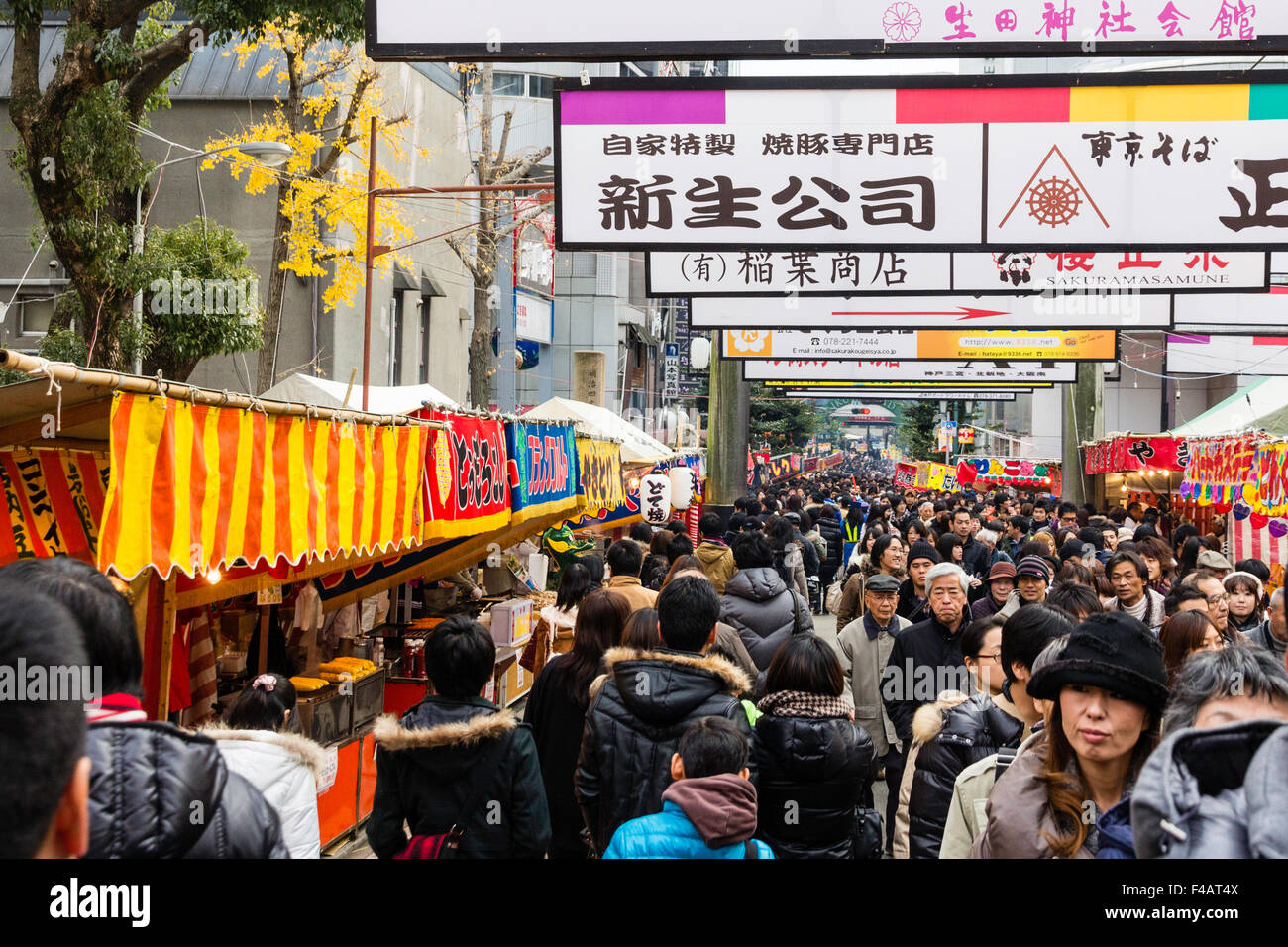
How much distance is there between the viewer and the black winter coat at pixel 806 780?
447 centimetres

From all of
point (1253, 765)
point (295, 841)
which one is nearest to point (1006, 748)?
point (1253, 765)

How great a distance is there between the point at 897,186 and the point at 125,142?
32.6ft

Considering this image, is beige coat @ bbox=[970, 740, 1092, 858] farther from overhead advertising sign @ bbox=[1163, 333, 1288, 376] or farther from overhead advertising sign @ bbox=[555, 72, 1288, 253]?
overhead advertising sign @ bbox=[1163, 333, 1288, 376]

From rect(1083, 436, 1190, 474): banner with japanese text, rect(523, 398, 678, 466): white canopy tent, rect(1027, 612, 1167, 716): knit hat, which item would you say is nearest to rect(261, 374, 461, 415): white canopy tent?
rect(523, 398, 678, 466): white canopy tent

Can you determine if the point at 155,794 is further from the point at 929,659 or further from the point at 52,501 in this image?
the point at 929,659

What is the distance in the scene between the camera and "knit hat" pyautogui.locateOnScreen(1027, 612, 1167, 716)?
3119 mm

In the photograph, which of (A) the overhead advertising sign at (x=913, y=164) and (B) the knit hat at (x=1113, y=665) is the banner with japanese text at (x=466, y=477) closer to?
(A) the overhead advertising sign at (x=913, y=164)

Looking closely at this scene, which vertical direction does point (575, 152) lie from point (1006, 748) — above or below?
above

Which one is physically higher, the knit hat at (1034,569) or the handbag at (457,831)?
the knit hat at (1034,569)

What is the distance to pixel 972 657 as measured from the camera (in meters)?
5.38

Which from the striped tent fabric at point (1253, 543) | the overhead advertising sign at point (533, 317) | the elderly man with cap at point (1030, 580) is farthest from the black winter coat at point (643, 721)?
the overhead advertising sign at point (533, 317)

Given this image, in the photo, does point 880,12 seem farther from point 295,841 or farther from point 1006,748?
point 295,841

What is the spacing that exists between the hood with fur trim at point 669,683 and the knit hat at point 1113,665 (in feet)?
5.18

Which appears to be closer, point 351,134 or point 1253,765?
point 1253,765
